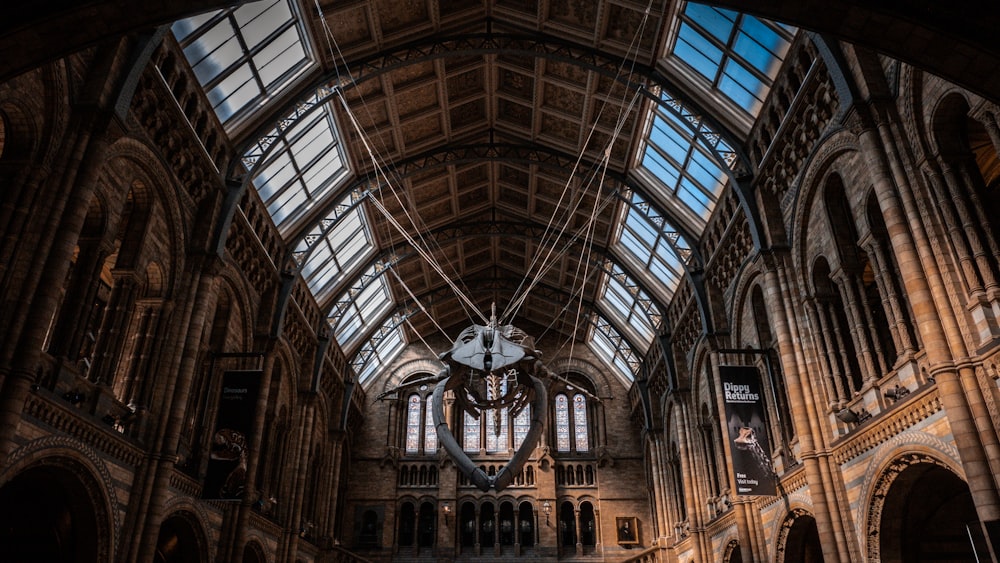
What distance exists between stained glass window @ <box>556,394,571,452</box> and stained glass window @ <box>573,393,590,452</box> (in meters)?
0.48

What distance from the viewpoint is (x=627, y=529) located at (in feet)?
119

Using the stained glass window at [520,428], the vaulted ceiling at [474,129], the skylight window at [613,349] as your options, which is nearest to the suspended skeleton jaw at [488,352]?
the vaulted ceiling at [474,129]

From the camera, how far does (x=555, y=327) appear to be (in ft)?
138

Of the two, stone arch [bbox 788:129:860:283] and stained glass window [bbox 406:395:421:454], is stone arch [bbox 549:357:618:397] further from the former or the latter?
→ stone arch [bbox 788:129:860:283]

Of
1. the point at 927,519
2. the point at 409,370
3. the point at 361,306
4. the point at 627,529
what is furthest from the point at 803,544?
the point at 409,370

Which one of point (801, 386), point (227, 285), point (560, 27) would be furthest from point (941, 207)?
point (227, 285)

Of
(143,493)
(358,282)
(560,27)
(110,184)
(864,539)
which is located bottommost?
(864,539)

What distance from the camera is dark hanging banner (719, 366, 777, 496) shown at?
1819 cm

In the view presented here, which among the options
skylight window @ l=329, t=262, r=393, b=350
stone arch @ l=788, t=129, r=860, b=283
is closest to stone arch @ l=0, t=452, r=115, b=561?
skylight window @ l=329, t=262, r=393, b=350

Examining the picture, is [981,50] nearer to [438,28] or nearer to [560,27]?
[560,27]

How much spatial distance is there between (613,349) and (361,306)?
14.6 meters

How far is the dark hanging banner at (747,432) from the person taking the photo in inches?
716

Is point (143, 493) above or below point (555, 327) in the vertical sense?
below

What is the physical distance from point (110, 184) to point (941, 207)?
16974mm
